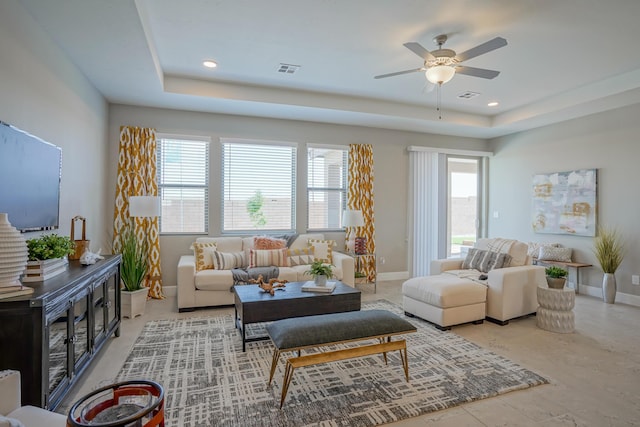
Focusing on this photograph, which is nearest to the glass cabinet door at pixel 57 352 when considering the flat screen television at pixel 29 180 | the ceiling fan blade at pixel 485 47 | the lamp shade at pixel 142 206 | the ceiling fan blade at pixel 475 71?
the flat screen television at pixel 29 180

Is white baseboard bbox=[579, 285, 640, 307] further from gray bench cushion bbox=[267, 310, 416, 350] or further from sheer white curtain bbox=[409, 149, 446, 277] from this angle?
gray bench cushion bbox=[267, 310, 416, 350]

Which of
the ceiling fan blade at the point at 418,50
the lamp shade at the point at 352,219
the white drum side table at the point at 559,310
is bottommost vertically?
the white drum side table at the point at 559,310

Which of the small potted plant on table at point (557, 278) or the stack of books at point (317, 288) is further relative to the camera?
the small potted plant on table at point (557, 278)

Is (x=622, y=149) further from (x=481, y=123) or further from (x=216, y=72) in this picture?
(x=216, y=72)

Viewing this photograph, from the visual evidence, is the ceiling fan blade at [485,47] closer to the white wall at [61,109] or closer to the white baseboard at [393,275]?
the white wall at [61,109]

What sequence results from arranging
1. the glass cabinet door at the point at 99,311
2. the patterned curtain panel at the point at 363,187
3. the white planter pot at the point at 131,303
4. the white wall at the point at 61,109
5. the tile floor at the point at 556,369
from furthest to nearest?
the patterned curtain panel at the point at 363,187
the white planter pot at the point at 131,303
the glass cabinet door at the point at 99,311
the white wall at the point at 61,109
the tile floor at the point at 556,369

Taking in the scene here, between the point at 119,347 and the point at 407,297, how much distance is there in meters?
3.11

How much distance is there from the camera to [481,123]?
609cm

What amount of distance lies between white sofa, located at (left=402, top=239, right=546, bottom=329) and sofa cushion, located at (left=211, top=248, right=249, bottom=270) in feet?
7.39

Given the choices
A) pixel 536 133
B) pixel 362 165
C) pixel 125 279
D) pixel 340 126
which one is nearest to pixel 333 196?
pixel 362 165

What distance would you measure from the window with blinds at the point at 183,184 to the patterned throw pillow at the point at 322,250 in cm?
176

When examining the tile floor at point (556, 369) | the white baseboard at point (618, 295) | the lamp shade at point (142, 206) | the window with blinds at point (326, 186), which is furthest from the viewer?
the window with blinds at point (326, 186)

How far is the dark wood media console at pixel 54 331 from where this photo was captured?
5.53ft

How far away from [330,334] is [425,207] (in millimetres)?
4779
